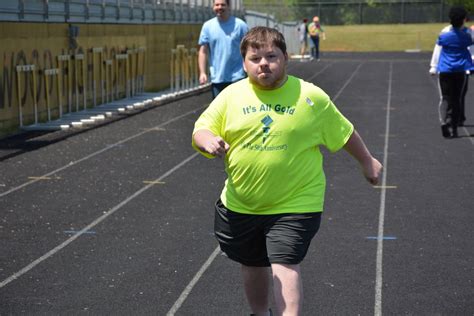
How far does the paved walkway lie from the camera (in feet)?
21.9

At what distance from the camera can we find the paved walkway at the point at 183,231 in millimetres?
6680

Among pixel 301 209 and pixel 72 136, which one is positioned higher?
pixel 301 209

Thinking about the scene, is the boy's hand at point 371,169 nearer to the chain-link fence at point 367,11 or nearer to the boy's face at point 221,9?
the boy's face at point 221,9

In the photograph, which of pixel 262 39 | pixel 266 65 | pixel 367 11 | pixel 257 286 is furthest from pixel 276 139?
pixel 367 11

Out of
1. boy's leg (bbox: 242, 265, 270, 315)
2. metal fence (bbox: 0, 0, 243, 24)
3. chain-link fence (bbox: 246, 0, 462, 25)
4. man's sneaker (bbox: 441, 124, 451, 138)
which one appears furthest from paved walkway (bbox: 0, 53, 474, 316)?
chain-link fence (bbox: 246, 0, 462, 25)

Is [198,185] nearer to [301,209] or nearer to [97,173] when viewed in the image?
[97,173]

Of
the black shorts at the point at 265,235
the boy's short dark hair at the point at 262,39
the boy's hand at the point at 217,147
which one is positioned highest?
the boy's short dark hair at the point at 262,39

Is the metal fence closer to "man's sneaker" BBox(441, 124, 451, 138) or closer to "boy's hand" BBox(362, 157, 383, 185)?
"man's sneaker" BBox(441, 124, 451, 138)

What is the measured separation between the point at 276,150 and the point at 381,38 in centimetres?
6727

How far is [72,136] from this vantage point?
51.3ft

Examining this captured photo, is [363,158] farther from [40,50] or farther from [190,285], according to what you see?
[40,50]

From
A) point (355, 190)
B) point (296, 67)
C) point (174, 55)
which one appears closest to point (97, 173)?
point (355, 190)

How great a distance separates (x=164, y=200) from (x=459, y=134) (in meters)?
7.04

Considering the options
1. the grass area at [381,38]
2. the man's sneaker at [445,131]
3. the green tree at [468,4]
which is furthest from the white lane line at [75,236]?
the grass area at [381,38]
